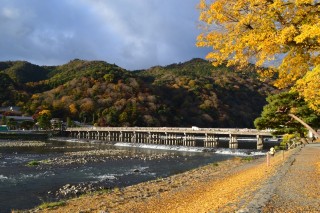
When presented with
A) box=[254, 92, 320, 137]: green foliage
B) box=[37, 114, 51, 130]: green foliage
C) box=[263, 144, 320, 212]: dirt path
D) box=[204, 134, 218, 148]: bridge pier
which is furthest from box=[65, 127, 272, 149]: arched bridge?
box=[263, 144, 320, 212]: dirt path

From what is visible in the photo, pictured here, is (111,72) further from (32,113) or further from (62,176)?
(62,176)

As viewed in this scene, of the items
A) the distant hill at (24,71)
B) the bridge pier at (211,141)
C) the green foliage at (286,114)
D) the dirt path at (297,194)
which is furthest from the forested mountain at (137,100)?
the dirt path at (297,194)

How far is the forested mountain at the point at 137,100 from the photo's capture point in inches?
4272

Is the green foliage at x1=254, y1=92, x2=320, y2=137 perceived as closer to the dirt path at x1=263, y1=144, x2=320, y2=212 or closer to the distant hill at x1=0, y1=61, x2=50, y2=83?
the dirt path at x1=263, y1=144, x2=320, y2=212

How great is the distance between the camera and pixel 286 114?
24312 mm

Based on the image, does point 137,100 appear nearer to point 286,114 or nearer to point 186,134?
point 186,134

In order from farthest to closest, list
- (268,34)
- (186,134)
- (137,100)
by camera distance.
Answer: (137,100) → (186,134) → (268,34)

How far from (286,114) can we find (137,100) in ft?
294

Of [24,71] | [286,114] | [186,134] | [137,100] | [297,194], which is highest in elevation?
[24,71]

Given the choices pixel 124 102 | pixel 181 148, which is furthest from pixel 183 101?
pixel 181 148

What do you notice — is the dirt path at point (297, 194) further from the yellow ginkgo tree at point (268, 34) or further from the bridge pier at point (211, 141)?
the bridge pier at point (211, 141)

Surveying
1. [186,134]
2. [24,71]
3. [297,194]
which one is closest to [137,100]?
[186,134]

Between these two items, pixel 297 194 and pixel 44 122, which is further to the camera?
pixel 44 122

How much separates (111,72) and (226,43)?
125 m
